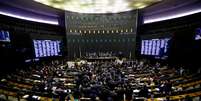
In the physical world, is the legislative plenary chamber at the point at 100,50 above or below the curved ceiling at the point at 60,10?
below

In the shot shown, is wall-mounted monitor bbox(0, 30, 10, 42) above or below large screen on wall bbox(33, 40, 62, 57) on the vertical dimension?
above

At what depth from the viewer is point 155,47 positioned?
2208 cm

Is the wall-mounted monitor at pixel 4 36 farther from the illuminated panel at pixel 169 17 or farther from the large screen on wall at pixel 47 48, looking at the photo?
the illuminated panel at pixel 169 17

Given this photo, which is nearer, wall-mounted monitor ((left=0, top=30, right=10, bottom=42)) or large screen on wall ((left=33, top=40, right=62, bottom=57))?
wall-mounted monitor ((left=0, top=30, right=10, bottom=42))

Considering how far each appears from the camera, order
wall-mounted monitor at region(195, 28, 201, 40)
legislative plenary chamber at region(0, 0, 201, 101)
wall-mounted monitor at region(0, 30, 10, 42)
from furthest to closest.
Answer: wall-mounted monitor at region(0, 30, 10, 42) → wall-mounted monitor at region(195, 28, 201, 40) → legislative plenary chamber at region(0, 0, 201, 101)

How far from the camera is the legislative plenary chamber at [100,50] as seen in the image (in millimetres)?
9055

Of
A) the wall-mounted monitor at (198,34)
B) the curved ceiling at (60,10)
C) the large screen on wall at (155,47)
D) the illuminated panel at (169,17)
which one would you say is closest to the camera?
the wall-mounted monitor at (198,34)

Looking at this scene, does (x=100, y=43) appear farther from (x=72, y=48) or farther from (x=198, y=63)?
(x=198, y=63)

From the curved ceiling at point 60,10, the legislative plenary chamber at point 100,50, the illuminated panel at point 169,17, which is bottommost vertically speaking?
the legislative plenary chamber at point 100,50

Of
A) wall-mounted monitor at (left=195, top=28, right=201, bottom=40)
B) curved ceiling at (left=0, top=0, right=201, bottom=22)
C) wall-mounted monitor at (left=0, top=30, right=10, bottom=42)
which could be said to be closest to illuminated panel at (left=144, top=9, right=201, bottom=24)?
curved ceiling at (left=0, top=0, right=201, bottom=22)

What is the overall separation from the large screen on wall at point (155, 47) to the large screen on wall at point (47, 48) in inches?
496

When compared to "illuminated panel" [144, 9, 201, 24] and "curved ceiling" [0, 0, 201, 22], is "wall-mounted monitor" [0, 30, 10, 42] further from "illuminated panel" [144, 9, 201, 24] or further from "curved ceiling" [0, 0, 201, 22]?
"illuminated panel" [144, 9, 201, 24]

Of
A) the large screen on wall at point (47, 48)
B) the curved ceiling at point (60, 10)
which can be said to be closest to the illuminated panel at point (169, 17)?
the curved ceiling at point (60, 10)

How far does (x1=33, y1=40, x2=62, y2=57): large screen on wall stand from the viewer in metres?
20.0
